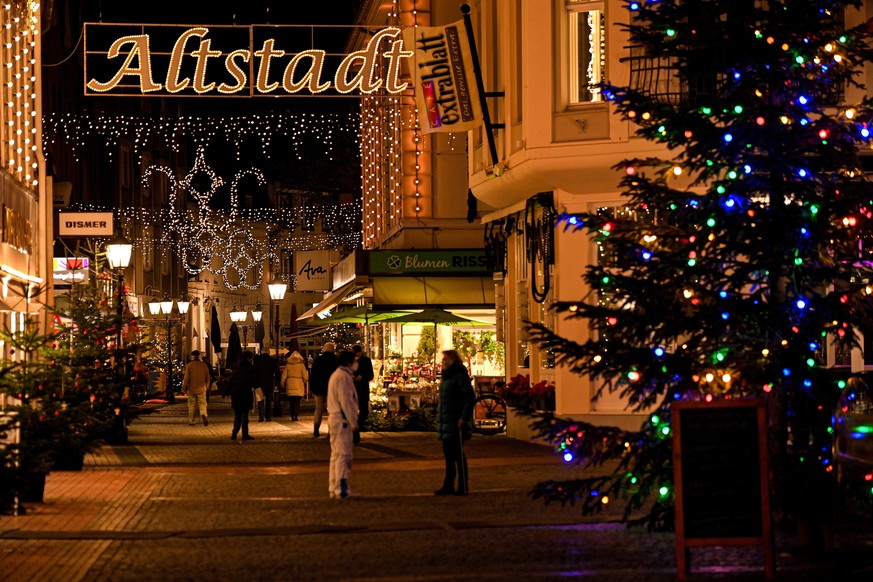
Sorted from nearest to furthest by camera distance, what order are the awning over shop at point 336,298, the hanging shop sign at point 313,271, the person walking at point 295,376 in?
the person walking at point 295,376
the awning over shop at point 336,298
the hanging shop sign at point 313,271

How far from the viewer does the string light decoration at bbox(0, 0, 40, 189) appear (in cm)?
2256

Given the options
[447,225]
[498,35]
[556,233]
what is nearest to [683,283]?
[556,233]

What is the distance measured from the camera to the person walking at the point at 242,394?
1186 inches

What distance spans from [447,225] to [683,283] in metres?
26.5

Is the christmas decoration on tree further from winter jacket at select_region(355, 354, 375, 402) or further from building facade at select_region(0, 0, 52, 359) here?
winter jacket at select_region(355, 354, 375, 402)

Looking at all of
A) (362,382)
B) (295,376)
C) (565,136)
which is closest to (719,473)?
(565,136)

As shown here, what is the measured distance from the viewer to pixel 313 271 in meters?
53.2

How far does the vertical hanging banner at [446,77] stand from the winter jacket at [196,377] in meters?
11.2

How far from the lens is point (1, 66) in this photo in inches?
869

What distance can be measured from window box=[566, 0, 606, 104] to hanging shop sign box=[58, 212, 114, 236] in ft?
34.0

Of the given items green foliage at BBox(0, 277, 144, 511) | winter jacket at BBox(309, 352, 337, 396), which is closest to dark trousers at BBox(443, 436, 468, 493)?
green foliage at BBox(0, 277, 144, 511)

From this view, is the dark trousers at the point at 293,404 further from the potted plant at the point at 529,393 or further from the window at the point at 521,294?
the potted plant at the point at 529,393

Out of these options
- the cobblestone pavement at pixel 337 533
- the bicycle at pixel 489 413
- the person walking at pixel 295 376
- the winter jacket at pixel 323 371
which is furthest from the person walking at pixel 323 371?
the person walking at pixel 295 376

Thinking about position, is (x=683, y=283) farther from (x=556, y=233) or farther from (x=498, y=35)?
(x=498, y=35)
